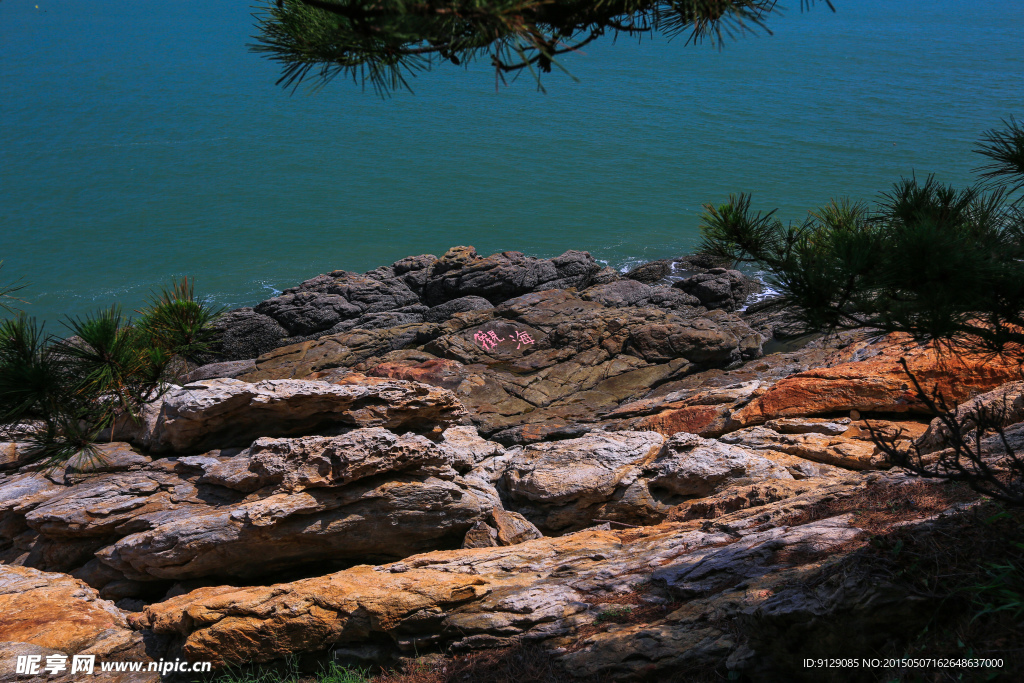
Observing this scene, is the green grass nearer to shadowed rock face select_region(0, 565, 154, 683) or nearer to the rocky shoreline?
the rocky shoreline

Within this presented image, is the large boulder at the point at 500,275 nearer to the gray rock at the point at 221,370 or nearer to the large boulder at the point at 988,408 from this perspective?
the gray rock at the point at 221,370

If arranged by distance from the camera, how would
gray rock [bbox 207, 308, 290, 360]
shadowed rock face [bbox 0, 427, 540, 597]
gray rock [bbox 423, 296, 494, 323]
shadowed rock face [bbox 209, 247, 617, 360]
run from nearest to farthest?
shadowed rock face [bbox 0, 427, 540, 597]
gray rock [bbox 207, 308, 290, 360]
shadowed rock face [bbox 209, 247, 617, 360]
gray rock [bbox 423, 296, 494, 323]

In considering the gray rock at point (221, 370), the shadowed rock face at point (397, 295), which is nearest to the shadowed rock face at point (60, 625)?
the gray rock at point (221, 370)

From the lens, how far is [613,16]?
4.15m

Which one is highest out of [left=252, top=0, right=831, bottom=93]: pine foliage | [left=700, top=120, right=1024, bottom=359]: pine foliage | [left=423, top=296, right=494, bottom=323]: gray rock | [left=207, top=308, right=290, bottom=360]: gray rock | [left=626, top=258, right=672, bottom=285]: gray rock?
[left=252, top=0, right=831, bottom=93]: pine foliage

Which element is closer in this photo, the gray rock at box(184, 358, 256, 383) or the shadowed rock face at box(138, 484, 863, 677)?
the shadowed rock face at box(138, 484, 863, 677)

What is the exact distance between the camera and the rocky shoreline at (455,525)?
5.27 metres

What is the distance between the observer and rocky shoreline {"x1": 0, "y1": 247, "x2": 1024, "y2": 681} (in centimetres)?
527

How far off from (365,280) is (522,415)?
13.4 meters

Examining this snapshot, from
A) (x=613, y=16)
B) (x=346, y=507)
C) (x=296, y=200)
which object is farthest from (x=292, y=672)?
(x=296, y=200)

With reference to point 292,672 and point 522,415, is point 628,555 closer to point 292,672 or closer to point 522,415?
point 292,672

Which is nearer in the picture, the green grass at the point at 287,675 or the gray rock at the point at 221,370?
the green grass at the point at 287,675

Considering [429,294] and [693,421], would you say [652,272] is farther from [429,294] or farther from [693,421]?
[693,421]

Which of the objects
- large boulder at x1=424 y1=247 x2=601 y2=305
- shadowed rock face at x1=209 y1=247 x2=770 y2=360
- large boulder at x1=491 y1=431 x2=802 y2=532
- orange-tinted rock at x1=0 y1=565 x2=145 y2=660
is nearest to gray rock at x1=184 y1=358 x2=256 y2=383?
shadowed rock face at x1=209 y1=247 x2=770 y2=360
